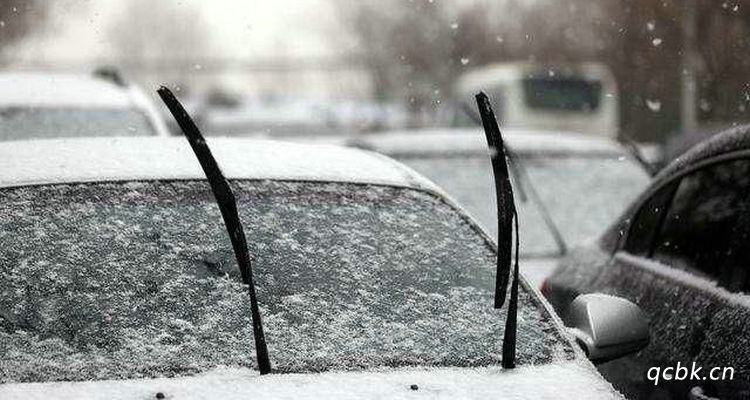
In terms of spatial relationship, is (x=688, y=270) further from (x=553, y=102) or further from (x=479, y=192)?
(x=553, y=102)

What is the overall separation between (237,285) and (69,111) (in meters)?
4.67

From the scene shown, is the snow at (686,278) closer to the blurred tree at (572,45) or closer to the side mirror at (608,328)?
the side mirror at (608,328)

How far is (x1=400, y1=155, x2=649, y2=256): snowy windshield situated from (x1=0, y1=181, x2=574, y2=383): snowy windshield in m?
3.04

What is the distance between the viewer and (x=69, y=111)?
25.9ft

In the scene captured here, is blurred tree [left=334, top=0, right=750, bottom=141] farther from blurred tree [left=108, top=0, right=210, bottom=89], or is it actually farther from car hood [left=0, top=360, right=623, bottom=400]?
blurred tree [left=108, top=0, right=210, bottom=89]

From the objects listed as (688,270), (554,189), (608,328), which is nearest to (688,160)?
(688,270)

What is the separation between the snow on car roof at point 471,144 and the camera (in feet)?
24.6

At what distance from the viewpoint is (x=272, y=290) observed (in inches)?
137

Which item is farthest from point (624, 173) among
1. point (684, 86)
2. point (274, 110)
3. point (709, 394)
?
point (274, 110)

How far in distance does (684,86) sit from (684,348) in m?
26.6

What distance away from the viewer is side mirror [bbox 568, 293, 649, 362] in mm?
3652

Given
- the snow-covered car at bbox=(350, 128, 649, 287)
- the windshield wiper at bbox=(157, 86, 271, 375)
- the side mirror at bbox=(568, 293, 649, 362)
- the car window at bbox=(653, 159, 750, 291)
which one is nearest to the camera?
the windshield wiper at bbox=(157, 86, 271, 375)

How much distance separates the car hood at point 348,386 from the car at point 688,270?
2.15 ft

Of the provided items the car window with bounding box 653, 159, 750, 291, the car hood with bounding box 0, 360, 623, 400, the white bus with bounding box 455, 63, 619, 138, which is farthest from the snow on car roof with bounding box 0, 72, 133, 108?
the white bus with bounding box 455, 63, 619, 138
